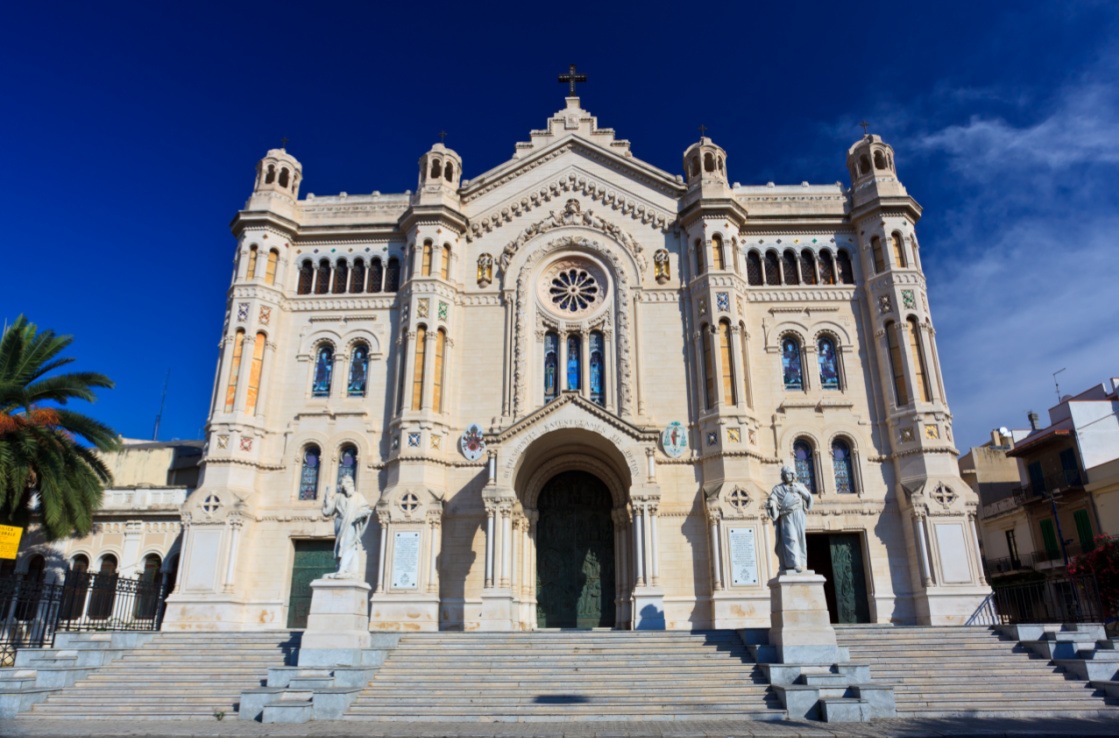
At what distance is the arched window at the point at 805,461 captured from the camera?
25547mm

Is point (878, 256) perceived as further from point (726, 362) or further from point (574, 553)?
point (574, 553)

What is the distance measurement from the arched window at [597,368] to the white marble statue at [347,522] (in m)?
10.5

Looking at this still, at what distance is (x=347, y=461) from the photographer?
26578 millimetres

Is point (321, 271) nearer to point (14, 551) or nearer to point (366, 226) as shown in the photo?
point (366, 226)

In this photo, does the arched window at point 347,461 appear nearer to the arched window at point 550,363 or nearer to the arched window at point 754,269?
the arched window at point 550,363

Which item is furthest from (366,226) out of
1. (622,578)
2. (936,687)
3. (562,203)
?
(936,687)

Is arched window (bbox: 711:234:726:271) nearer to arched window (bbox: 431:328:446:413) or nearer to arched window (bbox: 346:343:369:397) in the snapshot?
arched window (bbox: 431:328:446:413)

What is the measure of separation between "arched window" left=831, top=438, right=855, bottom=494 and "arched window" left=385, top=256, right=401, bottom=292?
17465 mm

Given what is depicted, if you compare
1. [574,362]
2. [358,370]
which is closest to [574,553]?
[574,362]

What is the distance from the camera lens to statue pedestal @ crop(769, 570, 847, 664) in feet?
51.1

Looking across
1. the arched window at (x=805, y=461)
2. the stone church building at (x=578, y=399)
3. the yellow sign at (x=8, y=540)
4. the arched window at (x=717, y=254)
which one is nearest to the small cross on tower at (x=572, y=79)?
the stone church building at (x=578, y=399)

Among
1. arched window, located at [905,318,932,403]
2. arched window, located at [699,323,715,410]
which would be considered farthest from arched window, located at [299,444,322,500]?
arched window, located at [905,318,932,403]

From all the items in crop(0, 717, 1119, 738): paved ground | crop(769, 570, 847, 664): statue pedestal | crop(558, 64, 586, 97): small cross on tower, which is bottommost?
crop(0, 717, 1119, 738): paved ground

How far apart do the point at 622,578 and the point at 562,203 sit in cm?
1472
